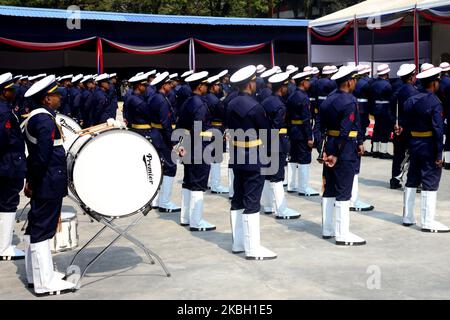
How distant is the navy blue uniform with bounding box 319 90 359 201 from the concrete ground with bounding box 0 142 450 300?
725 mm

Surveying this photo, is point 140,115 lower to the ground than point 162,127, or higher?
higher

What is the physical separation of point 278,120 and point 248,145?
188 cm

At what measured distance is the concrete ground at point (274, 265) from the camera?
19.4 feet

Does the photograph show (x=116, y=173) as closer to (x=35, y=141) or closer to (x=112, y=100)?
(x=35, y=141)

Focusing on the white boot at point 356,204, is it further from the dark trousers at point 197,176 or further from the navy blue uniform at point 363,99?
the navy blue uniform at point 363,99

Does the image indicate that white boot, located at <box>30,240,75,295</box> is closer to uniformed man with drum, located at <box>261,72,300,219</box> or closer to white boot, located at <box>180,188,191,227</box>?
white boot, located at <box>180,188,191,227</box>

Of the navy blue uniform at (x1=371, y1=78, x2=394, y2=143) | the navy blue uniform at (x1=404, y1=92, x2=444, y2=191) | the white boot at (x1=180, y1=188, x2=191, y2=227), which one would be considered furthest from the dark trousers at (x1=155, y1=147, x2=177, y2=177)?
the navy blue uniform at (x1=371, y1=78, x2=394, y2=143)

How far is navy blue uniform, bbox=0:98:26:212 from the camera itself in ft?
23.4

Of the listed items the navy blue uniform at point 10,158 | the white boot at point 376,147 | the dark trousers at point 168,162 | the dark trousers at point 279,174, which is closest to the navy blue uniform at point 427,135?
the dark trousers at point 279,174

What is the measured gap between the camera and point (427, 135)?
317 inches

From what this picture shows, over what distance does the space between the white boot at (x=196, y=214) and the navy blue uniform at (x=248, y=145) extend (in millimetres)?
1461

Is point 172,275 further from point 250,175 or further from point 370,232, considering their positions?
point 370,232

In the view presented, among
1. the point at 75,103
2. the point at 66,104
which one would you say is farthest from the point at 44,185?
the point at 66,104
